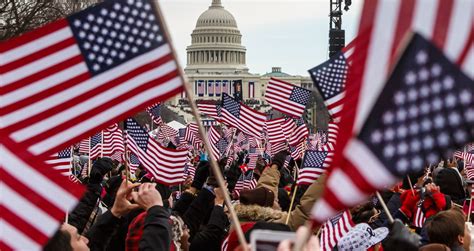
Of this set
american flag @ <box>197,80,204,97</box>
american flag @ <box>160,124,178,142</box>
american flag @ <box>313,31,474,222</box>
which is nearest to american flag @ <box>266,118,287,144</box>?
american flag @ <box>160,124,178,142</box>

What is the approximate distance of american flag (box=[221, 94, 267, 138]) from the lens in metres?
14.5

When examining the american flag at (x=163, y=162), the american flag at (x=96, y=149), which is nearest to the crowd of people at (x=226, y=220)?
the american flag at (x=163, y=162)

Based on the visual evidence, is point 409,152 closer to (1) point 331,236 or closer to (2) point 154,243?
(2) point 154,243

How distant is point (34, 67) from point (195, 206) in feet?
6.25

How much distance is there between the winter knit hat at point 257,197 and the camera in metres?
5.03

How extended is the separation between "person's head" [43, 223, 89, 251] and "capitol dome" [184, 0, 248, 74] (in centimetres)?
13076

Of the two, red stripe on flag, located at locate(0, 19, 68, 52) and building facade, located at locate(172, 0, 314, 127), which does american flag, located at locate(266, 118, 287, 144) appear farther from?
building facade, located at locate(172, 0, 314, 127)

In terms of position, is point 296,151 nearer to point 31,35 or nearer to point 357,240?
point 357,240

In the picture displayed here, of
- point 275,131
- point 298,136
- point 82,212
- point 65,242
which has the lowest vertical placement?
point 298,136

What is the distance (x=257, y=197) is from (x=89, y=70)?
1.72 metres

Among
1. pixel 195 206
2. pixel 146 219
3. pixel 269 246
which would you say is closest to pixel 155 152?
pixel 195 206

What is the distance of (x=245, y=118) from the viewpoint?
14664 millimetres

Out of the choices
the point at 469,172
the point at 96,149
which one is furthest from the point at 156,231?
the point at 96,149

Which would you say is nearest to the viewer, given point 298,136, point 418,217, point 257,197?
A: point 257,197
